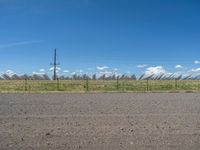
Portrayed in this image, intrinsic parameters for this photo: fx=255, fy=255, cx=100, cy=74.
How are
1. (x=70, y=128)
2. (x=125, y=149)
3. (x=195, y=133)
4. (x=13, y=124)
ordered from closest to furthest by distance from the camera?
1. (x=125, y=149)
2. (x=195, y=133)
3. (x=70, y=128)
4. (x=13, y=124)

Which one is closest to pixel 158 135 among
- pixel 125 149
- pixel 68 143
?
pixel 125 149

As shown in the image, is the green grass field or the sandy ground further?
the green grass field

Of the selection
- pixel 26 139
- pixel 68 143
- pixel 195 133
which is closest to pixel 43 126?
pixel 26 139

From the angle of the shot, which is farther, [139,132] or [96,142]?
[139,132]

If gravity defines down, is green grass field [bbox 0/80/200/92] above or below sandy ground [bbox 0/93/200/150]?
above

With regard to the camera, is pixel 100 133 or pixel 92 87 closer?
pixel 100 133

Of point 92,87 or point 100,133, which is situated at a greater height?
point 92,87

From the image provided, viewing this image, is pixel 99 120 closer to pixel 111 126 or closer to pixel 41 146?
pixel 111 126

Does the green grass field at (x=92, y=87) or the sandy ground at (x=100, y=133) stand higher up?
the green grass field at (x=92, y=87)

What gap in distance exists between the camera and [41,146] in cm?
541

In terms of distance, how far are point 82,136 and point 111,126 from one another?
4.93ft

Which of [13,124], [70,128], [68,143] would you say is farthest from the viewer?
[13,124]

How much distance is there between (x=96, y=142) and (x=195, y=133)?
110 inches

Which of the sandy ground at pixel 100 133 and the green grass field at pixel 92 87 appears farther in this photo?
the green grass field at pixel 92 87
